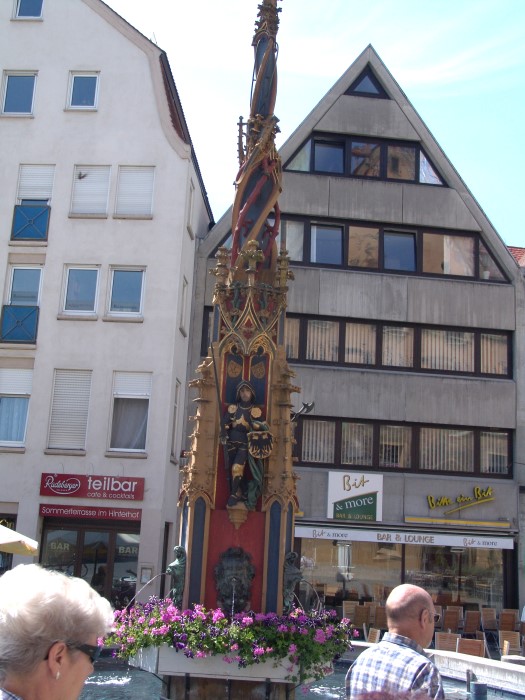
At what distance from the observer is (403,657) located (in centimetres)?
374

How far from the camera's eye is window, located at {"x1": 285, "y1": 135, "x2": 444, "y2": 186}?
25.2 m

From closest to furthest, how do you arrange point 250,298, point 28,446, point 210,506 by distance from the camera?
1. point 210,506
2. point 250,298
3. point 28,446

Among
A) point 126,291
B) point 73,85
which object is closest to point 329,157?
point 126,291

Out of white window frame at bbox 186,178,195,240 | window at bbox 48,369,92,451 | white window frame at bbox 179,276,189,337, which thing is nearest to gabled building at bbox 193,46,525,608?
white window frame at bbox 179,276,189,337

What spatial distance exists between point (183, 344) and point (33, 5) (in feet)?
34.3

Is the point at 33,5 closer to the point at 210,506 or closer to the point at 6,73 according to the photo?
the point at 6,73

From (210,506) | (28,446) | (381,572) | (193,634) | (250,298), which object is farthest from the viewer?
(381,572)

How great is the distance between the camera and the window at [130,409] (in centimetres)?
2212

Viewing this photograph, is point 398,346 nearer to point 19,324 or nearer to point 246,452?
point 19,324

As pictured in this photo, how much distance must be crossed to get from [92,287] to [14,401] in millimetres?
→ 3526

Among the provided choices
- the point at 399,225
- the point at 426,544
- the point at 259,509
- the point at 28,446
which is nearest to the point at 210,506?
the point at 259,509

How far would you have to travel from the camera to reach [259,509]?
994cm

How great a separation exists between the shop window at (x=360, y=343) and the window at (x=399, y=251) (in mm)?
1930

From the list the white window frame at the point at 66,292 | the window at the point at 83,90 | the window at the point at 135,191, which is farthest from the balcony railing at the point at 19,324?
the window at the point at 83,90
